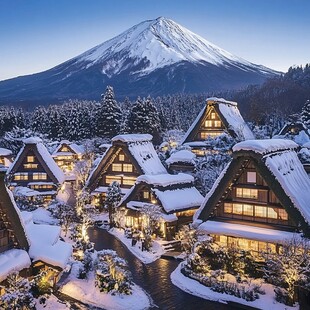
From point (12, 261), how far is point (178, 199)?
13.6 meters

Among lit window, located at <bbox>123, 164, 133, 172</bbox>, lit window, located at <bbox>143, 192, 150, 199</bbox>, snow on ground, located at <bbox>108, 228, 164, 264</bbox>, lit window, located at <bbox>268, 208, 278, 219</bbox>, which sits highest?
lit window, located at <bbox>123, 164, 133, 172</bbox>

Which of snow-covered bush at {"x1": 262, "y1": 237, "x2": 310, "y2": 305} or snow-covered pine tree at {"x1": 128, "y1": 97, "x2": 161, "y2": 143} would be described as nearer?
snow-covered bush at {"x1": 262, "y1": 237, "x2": 310, "y2": 305}

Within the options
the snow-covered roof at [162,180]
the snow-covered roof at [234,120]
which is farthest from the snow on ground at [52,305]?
the snow-covered roof at [234,120]

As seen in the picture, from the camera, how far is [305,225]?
1639cm

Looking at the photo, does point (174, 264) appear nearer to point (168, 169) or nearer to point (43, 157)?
point (168, 169)

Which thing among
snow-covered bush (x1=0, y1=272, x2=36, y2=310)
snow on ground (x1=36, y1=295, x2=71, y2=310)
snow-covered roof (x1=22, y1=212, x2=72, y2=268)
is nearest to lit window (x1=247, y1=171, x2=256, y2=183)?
snow-covered roof (x1=22, y1=212, x2=72, y2=268)

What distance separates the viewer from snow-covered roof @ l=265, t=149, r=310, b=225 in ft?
55.1

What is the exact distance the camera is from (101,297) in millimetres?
15852

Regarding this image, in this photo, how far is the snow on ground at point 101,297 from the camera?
15.2m

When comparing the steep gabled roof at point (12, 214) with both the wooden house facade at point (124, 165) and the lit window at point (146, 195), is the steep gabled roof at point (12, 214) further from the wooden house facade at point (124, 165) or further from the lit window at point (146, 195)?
the wooden house facade at point (124, 165)

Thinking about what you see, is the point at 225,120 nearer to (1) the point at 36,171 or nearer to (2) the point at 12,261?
(1) the point at 36,171

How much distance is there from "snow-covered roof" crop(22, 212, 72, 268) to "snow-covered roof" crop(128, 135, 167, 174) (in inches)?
523

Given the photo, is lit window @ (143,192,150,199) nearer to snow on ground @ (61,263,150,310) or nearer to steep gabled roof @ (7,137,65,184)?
snow on ground @ (61,263,150,310)

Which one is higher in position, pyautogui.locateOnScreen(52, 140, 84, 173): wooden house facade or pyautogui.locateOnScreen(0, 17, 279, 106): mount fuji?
pyautogui.locateOnScreen(0, 17, 279, 106): mount fuji
